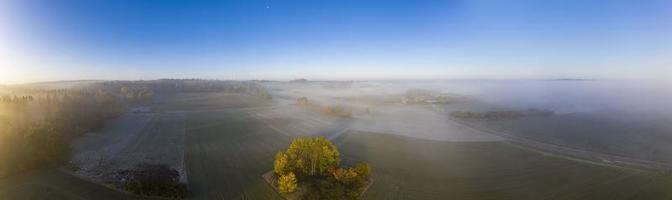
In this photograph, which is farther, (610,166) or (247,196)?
(610,166)

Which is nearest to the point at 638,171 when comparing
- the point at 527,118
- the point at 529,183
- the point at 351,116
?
the point at 529,183

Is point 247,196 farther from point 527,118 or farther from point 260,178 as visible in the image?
point 527,118

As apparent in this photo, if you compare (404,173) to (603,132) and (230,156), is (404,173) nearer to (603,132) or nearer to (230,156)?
(230,156)

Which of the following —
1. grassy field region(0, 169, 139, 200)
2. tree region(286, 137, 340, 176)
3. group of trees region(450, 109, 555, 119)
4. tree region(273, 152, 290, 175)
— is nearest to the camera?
grassy field region(0, 169, 139, 200)

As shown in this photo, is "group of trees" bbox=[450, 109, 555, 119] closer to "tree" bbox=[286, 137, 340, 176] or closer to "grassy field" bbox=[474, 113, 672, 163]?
"grassy field" bbox=[474, 113, 672, 163]

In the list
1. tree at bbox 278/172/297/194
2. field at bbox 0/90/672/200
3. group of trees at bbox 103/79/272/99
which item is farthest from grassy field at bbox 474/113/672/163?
group of trees at bbox 103/79/272/99

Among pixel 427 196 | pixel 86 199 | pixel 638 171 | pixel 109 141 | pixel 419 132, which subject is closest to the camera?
pixel 86 199
